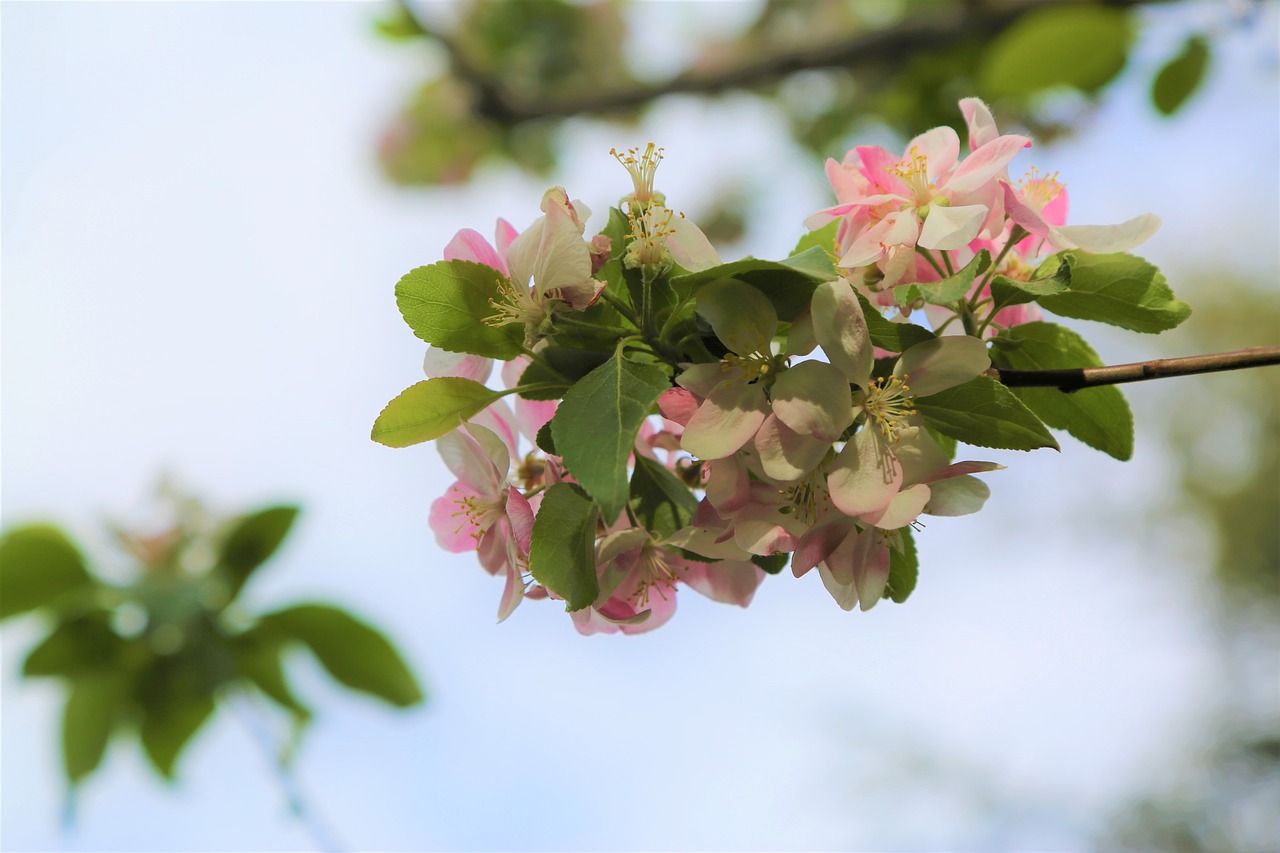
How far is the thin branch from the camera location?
0.56m

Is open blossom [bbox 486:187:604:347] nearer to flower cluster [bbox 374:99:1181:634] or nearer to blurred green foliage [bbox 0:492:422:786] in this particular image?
flower cluster [bbox 374:99:1181:634]

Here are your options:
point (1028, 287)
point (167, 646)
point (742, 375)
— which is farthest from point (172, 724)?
point (1028, 287)

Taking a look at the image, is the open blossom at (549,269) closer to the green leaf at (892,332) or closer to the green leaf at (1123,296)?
the green leaf at (892,332)

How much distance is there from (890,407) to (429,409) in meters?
0.29

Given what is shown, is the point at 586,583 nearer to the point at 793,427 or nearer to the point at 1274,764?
the point at 793,427

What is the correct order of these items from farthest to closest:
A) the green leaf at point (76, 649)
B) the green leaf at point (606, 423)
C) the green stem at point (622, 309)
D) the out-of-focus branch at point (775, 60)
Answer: the out-of-focus branch at point (775, 60) → the green leaf at point (76, 649) → the green stem at point (622, 309) → the green leaf at point (606, 423)

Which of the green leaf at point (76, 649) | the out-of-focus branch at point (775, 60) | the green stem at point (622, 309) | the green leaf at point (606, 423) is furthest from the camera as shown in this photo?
the out-of-focus branch at point (775, 60)

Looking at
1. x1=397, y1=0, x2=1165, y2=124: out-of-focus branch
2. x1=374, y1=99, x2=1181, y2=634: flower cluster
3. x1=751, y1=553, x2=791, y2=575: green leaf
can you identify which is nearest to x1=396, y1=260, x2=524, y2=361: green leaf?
x1=374, y1=99, x2=1181, y2=634: flower cluster

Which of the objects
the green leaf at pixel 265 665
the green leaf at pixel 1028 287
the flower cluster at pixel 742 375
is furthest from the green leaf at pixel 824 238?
the green leaf at pixel 265 665

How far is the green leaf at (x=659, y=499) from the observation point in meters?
0.66

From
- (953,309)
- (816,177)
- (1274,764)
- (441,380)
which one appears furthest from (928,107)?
(1274,764)

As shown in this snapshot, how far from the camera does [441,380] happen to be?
646 mm

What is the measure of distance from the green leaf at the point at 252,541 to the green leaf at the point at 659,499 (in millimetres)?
1065

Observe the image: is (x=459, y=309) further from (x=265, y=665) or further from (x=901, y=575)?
(x=265, y=665)
